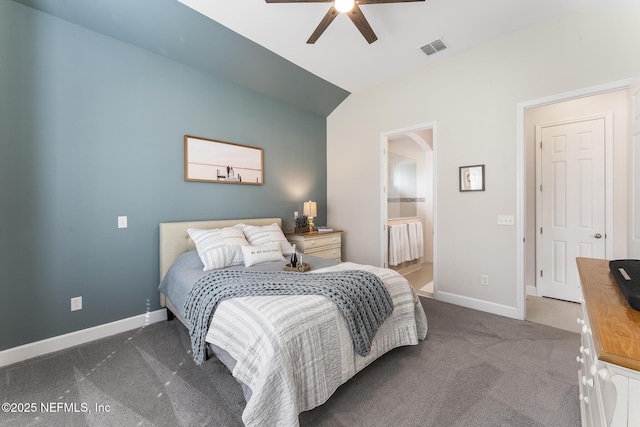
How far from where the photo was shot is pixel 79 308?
2.34 m

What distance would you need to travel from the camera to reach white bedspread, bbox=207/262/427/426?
1286 millimetres

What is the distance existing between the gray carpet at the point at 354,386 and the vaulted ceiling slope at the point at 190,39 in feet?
9.50

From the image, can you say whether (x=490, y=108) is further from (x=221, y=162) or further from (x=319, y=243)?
(x=221, y=162)

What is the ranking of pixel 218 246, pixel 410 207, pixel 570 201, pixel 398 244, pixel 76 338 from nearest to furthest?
pixel 76 338 < pixel 218 246 < pixel 570 201 < pixel 398 244 < pixel 410 207

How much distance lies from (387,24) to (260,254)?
266 centimetres

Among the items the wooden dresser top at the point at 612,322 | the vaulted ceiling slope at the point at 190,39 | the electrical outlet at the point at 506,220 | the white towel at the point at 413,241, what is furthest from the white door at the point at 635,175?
the vaulted ceiling slope at the point at 190,39

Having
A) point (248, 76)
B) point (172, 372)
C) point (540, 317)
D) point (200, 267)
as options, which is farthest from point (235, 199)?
point (540, 317)

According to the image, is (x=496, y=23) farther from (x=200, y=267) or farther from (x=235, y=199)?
(x=200, y=267)

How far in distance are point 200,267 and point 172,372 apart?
86 centimetres

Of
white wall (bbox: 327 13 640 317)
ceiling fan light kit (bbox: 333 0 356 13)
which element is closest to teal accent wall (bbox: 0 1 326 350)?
ceiling fan light kit (bbox: 333 0 356 13)

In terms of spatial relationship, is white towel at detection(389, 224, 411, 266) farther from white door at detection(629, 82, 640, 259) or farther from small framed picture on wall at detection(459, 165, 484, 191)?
white door at detection(629, 82, 640, 259)

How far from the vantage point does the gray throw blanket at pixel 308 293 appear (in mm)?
1708

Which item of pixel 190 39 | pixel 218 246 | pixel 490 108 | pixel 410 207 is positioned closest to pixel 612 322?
pixel 218 246

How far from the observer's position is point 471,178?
3080 mm
